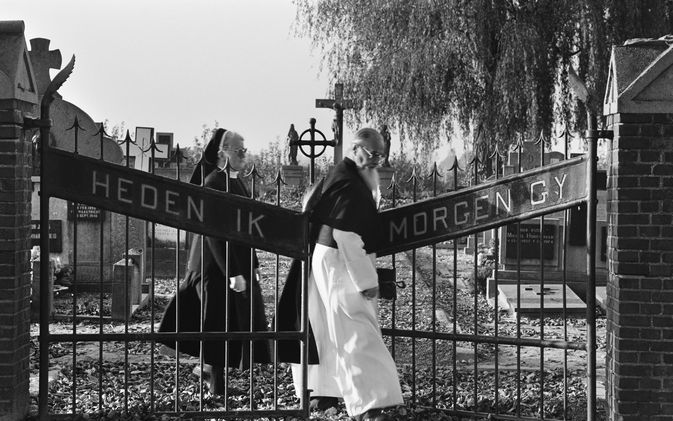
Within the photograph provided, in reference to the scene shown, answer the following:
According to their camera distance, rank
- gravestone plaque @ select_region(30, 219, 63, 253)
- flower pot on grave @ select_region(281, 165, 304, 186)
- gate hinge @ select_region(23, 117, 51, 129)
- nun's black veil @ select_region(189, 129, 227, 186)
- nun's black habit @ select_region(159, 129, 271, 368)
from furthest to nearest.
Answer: flower pot on grave @ select_region(281, 165, 304, 186) → gravestone plaque @ select_region(30, 219, 63, 253) → nun's black veil @ select_region(189, 129, 227, 186) → nun's black habit @ select_region(159, 129, 271, 368) → gate hinge @ select_region(23, 117, 51, 129)

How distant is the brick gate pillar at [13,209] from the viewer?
5465mm

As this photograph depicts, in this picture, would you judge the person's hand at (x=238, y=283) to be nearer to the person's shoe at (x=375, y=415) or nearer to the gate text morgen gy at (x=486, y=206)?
the gate text morgen gy at (x=486, y=206)

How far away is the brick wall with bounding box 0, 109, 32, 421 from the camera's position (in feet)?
18.1

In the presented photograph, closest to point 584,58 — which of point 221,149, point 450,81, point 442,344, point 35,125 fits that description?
point 450,81

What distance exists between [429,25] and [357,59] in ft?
7.41

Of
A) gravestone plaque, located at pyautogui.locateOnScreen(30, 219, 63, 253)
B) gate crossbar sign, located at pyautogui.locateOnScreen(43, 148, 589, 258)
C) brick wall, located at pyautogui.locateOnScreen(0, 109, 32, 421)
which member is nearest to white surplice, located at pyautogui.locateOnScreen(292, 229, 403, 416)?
gate crossbar sign, located at pyautogui.locateOnScreen(43, 148, 589, 258)

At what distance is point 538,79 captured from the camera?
2009cm

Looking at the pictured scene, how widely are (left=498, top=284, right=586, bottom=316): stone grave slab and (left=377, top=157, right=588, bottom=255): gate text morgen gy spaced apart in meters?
5.49

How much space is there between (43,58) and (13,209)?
33.5 ft

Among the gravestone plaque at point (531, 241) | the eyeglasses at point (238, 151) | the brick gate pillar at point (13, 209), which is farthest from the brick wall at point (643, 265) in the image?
the gravestone plaque at point (531, 241)

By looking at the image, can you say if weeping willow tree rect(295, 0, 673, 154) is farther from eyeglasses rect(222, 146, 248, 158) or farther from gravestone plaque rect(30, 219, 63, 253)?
eyeglasses rect(222, 146, 248, 158)

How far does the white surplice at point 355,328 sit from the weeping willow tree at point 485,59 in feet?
48.4

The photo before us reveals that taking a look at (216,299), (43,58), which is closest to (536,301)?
(216,299)

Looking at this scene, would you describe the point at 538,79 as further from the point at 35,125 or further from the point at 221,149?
the point at 35,125
